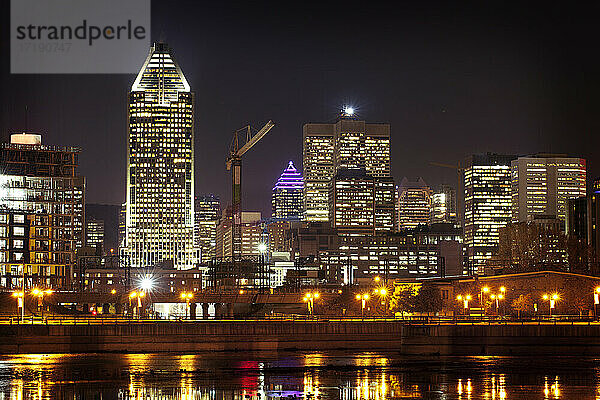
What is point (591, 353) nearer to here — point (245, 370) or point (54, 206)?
point (245, 370)

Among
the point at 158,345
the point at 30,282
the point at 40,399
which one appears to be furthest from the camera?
the point at 30,282

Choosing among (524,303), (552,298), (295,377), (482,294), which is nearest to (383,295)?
→ (482,294)

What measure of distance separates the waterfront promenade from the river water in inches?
150

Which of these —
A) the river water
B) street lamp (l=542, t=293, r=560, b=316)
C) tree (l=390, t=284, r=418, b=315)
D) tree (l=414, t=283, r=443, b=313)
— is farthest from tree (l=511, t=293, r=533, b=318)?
the river water

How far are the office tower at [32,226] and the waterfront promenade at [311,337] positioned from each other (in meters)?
98.5

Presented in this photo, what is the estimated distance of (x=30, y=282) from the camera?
613 ft

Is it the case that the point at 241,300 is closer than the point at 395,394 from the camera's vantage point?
No

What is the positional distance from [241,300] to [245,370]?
123 meters

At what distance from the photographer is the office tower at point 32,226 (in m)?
186

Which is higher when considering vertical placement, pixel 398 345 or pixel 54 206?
pixel 54 206

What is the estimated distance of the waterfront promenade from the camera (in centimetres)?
8581

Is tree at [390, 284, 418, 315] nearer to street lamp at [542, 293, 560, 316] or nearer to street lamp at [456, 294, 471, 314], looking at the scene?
street lamp at [456, 294, 471, 314]

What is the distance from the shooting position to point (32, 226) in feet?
621

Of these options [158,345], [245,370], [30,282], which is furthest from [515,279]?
[30,282]
